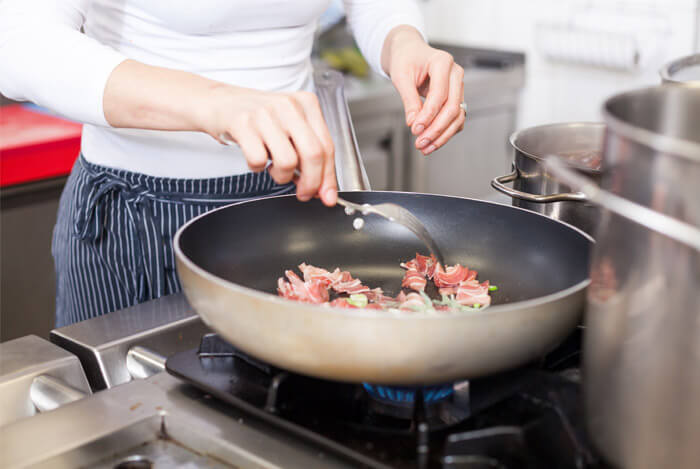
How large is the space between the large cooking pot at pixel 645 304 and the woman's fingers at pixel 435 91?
0.46 metres

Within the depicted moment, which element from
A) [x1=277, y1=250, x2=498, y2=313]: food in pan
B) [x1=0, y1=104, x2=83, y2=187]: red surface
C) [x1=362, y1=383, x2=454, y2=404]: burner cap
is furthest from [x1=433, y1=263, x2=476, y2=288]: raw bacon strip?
[x1=0, y1=104, x2=83, y2=187]: red surface

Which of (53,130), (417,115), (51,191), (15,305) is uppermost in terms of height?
(417,115)

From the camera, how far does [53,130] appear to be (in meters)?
2.04

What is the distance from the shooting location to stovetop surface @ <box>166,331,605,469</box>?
56cm

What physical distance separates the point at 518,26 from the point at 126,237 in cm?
199

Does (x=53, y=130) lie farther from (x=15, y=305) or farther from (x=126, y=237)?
(x=126, y=237)

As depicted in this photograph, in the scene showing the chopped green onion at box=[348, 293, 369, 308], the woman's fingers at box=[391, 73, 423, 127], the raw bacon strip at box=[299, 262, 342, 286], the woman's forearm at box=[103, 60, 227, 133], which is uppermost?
the woman's forearm at box=[103, 60, 227, 133]

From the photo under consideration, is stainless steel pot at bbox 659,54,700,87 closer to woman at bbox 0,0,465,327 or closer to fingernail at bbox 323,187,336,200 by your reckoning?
woman at bbox 0,0,465,327

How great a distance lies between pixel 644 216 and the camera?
0.45 m

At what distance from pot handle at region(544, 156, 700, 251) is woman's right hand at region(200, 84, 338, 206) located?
0.27 m

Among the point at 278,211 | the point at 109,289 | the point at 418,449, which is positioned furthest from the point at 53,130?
the point at 418,449

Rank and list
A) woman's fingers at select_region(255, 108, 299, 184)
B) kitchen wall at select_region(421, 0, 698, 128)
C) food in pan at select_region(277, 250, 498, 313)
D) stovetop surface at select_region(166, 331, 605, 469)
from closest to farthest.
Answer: stovetop surface at select_region(166, 331, 605, 469)
woman's fingers at select_region(255, 108, 299, 184)
food in pan at select_region(277, 250, 498, 313)
kitchen wall at select_region(421, 0, 698, 128)

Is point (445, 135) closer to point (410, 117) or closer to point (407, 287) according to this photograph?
point (410, 117)

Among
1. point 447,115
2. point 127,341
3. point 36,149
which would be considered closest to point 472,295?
point 447,115
